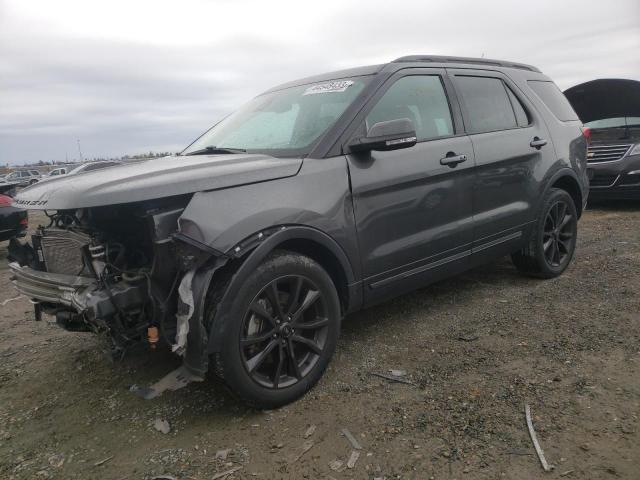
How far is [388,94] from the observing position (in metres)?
3.28

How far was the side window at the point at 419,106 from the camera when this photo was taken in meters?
3.26

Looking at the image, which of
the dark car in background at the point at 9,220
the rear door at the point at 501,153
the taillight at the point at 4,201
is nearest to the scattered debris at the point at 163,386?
the rear door at the point at 501,153

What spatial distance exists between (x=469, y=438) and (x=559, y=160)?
3088 millimetres

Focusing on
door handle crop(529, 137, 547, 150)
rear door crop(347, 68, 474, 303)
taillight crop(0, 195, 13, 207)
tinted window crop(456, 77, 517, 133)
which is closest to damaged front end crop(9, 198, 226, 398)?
rear door crop(347, 68, 474, 303)

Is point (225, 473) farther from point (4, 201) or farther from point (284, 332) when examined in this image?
point (4, 201)

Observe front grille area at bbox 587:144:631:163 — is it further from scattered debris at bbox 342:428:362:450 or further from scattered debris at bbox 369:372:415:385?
scattered debris at bbox 342:428:362:450

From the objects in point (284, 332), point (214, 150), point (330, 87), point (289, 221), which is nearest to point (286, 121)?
point (330, 87)

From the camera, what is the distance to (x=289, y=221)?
2643mm

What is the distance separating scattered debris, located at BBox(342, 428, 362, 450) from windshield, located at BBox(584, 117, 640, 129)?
884 centimetres

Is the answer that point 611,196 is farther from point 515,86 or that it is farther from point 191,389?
point 191,389

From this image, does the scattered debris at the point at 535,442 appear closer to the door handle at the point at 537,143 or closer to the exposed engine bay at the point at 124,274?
the exposed engine bay at the point at 124,274

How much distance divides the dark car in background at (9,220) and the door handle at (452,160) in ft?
21.2

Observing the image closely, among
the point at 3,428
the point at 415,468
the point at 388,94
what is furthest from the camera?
the point at 388,94

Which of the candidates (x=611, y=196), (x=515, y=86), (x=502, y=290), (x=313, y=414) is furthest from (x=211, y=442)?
(x=611, y=196)
